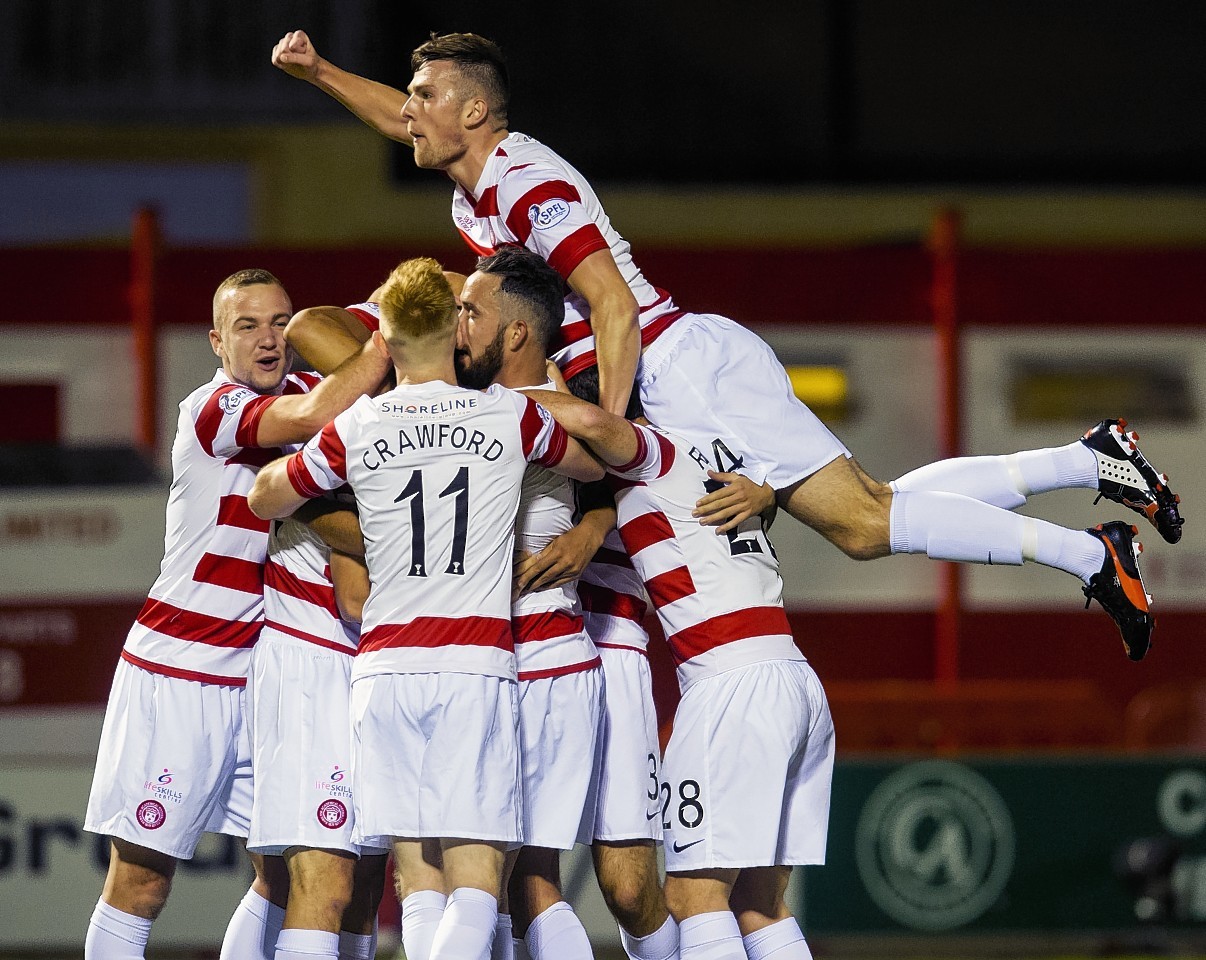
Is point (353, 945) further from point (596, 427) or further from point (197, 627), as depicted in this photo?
point (596, 427)

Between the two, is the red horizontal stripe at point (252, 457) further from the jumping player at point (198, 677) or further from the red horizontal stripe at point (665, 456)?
the red horizontal stripe at point (665, 456)

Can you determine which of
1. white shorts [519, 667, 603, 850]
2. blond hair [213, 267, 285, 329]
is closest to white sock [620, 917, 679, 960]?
white shorts [519, 667, 603, 850]

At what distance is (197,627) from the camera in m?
5.23

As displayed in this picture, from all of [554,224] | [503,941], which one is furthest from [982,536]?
[503,941]

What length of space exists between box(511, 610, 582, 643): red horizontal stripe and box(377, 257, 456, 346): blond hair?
2.64ft

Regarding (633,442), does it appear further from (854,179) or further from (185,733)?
(854,179)

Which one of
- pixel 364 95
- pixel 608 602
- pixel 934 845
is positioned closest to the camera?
pixel 608 602

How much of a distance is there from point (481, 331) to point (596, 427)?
0.42m

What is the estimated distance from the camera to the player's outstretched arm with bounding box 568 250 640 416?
16.1ft

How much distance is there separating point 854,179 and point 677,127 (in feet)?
4.22

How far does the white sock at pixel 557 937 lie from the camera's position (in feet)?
16.2

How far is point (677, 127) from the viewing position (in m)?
12.8

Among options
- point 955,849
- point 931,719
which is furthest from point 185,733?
point 931,719

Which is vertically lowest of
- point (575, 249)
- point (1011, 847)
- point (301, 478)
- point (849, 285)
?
point (1011, 847)
